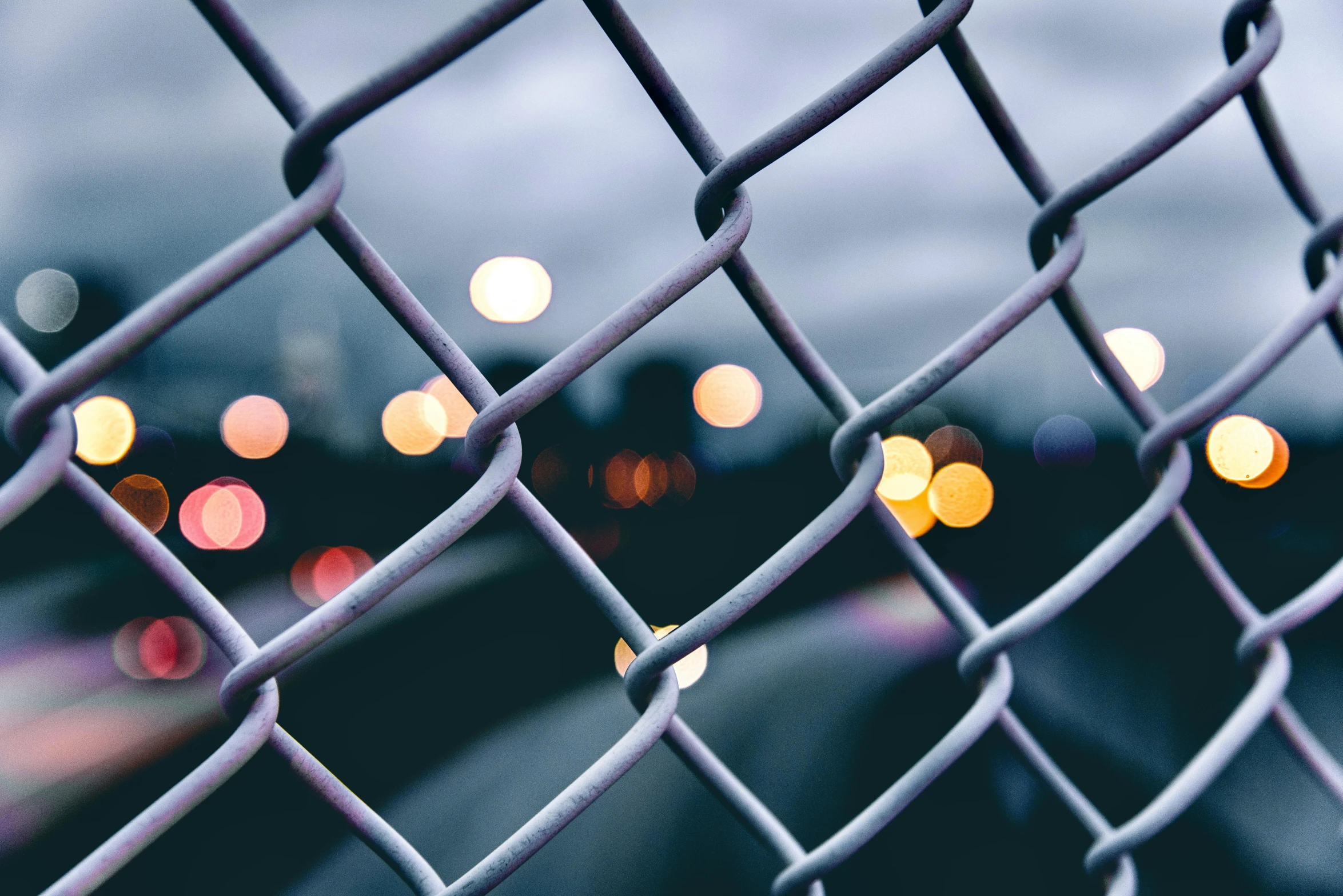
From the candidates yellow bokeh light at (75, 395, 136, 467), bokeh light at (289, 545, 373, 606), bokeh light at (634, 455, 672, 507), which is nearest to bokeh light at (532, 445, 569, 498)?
bokeh light at (289, 545, 373, 606)

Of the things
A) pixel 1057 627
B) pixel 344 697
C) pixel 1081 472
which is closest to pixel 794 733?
pixel 344 697

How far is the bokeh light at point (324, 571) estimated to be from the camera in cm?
1536

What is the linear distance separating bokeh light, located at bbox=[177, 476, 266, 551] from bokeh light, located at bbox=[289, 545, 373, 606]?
42.9 inches

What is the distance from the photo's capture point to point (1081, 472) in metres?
24.5

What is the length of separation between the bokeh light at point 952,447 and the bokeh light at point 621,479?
36.6 ft

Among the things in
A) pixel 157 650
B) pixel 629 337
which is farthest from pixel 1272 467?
pixel 157 650

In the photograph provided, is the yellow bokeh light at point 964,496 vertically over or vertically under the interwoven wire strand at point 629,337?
under

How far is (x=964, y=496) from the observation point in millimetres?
29141

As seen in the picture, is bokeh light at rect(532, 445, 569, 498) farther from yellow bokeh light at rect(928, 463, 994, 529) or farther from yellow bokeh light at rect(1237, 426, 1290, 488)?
yellow bokeh light at rect(1237, 426, 1290, 488)

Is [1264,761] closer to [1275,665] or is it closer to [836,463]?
[1275,665]

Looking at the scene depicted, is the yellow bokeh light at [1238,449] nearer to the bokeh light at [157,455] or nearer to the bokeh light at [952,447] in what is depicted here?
the bokeh light at [157,455]

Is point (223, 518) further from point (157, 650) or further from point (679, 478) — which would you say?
point (679, 478)

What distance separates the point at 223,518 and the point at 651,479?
17.0m

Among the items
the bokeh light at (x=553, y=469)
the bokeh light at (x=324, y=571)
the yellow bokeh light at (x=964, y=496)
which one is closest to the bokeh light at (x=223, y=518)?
the bokeh light at (x=324, y=571)
